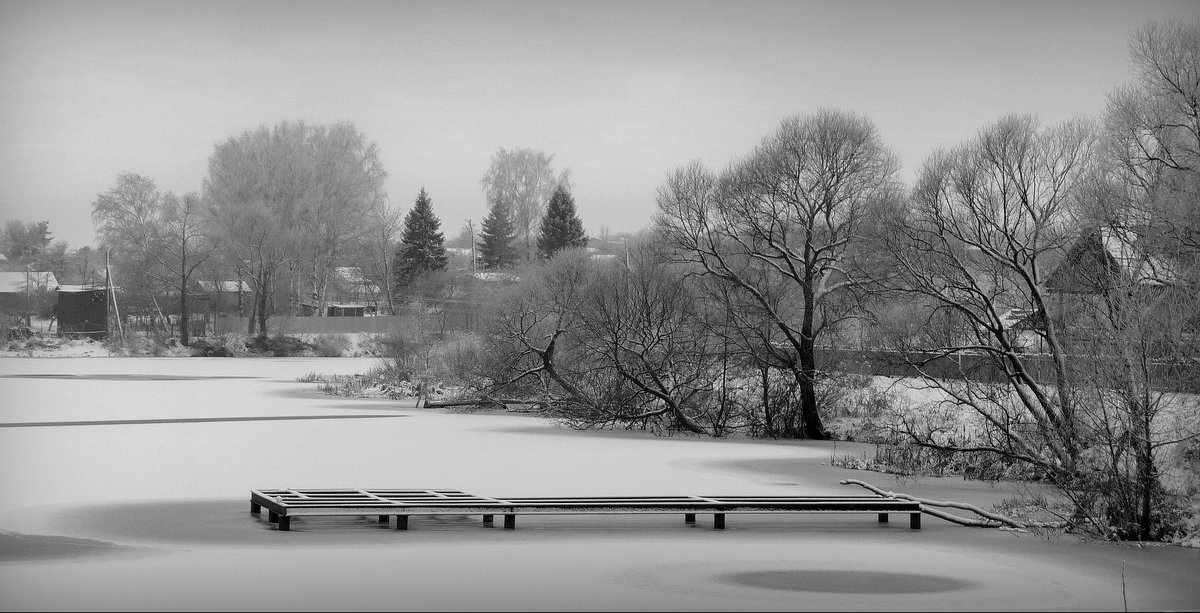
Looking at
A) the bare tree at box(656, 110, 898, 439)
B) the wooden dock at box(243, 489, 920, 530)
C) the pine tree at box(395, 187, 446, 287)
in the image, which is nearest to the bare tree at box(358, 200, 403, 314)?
the pine tree at box(395, 187, 446, 287)

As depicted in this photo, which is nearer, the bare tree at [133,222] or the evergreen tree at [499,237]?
the bare tree at [133,222]

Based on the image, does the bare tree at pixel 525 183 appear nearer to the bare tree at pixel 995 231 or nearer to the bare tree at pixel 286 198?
the bare tree at pixel 286 198

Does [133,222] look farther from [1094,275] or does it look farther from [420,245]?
[1094,275]

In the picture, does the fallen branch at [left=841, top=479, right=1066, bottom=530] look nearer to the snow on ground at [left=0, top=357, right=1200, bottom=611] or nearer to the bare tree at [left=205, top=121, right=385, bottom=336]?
the snow on ground at [left=0, top=357, right=1200, bottom=611]

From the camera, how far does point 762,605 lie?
29.5ft

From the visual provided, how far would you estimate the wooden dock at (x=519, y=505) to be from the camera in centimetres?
1246

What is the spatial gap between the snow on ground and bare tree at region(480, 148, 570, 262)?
2507 inches

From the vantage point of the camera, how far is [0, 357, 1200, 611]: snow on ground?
9.23 m

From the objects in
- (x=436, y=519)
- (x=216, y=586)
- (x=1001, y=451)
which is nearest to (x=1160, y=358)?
(x=1001, y=451)

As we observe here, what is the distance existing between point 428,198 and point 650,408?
52.9m

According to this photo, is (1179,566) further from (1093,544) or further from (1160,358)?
(1160,358)

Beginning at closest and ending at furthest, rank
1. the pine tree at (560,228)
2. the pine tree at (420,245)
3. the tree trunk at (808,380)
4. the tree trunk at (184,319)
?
the tree trunk at (808,380) < the tree trunk at (184,319) < the pine tree at (420,245) < the pine tree at (560,228)

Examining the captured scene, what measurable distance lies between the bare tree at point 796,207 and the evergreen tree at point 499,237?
183 feet

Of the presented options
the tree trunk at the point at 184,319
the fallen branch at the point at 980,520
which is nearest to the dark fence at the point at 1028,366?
the fallen branch at the point at 980,520
